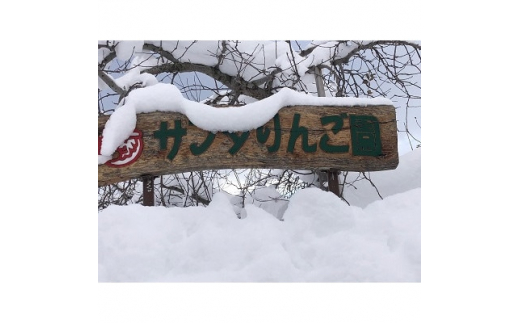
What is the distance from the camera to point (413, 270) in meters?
1.37

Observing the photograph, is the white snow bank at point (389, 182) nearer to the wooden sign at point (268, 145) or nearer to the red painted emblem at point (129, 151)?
the wooden sign at point (268, 145)

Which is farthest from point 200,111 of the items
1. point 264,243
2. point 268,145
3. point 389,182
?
point 389,182

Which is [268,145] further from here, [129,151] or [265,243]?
[129,151]

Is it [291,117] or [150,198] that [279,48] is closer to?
[291,117]

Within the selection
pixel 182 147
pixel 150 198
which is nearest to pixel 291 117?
pixel 182 147

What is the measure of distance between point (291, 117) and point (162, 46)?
65.8 inches

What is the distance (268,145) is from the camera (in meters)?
1.69

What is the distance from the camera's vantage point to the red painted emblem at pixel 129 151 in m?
1.72

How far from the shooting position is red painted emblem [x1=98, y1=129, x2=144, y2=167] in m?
1.72

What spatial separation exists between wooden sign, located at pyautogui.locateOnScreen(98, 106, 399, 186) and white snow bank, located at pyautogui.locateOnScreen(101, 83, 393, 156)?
3 centimetres

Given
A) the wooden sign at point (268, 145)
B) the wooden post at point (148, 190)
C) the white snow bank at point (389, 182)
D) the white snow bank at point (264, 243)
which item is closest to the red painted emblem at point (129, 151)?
the wooden sign at point (268, 145)

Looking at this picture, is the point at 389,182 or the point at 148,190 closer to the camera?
the point at 148,190

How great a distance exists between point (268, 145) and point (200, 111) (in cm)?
32

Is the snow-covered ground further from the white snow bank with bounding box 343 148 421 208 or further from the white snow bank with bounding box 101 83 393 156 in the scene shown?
the white snow bank with bounding box 343 148 421 208
